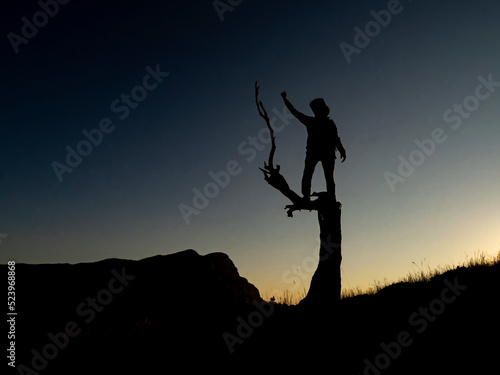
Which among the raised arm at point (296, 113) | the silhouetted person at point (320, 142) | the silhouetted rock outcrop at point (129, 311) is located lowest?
the silhouetted rock outcrop at point (129, 311)

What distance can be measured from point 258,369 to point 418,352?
7.73ft

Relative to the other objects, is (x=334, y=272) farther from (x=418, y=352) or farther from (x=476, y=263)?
(x=476, y=263)

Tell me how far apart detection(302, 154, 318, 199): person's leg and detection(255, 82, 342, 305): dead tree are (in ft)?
0.71

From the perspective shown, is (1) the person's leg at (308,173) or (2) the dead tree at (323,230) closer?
(2) the dead tree at (323,230)

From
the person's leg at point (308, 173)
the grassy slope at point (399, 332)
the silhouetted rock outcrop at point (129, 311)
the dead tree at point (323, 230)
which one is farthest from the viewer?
the person's leg at point (308, 173)

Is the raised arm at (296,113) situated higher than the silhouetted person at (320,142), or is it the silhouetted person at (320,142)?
the raised arm at (296,113)

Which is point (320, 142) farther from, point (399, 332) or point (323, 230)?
point (399, 332)

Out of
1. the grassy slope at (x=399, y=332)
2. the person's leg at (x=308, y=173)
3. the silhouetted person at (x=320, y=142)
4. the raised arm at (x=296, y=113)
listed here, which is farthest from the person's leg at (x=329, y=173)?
the grassy slope at (x=399, y=332)

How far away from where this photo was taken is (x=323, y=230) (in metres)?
7.94

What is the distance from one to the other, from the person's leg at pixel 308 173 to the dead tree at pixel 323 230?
215 mm

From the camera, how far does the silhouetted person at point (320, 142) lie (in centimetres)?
806

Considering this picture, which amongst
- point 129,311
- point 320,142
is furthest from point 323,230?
point 129,311

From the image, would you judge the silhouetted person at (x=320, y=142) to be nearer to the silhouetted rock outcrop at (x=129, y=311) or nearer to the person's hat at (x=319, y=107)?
the person's hat at (x=319, y=107)

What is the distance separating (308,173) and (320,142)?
79 centimetres
